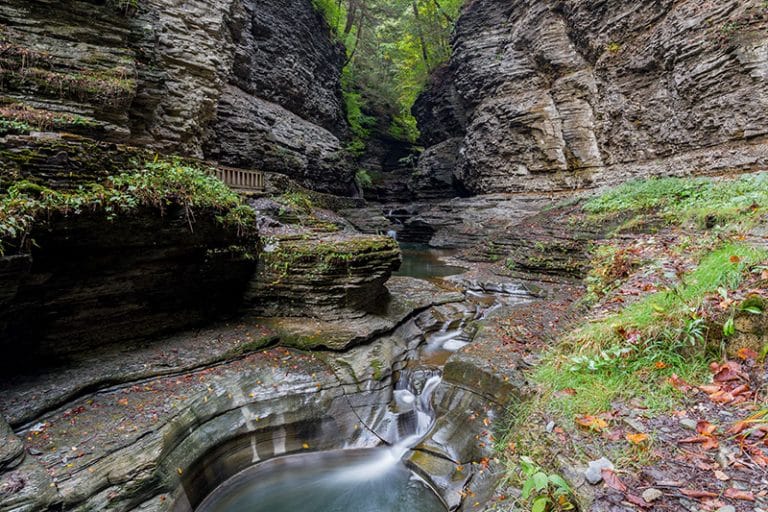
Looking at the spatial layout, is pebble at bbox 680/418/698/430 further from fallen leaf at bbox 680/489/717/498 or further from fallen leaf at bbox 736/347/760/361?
fallen leaf at bbox 736/347/760/361

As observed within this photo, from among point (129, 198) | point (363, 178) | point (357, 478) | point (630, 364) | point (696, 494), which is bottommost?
point (357, 478)

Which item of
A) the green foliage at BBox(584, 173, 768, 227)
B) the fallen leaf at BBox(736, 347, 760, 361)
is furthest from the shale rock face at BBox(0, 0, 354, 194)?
the green foliage at BBox(584, 173, 768, 227)

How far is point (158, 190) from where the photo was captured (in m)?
4.95

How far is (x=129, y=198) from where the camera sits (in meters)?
4.63

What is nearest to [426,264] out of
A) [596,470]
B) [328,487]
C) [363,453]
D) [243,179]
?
[243,179]

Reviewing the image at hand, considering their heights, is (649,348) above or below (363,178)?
below

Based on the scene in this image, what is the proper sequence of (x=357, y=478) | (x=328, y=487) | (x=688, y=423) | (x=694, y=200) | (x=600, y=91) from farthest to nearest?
1. (x=600, y=91)
2. (x=694, y=200)
3. (x=357, y=478)
4. (x=328, y=487)
5. (x=688, y=423)

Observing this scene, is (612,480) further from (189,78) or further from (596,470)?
(189,78)

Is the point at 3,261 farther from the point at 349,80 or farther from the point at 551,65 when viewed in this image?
the point at 349,80

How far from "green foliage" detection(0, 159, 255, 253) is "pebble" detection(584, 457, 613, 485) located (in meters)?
5.70

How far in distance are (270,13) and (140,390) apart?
19.2 meters

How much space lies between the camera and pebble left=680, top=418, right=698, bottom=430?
2393 mm

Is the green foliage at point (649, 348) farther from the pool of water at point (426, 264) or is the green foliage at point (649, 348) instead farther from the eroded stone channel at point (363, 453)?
the pool of water at point (426, 264)

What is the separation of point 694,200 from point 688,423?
33.0 feet
